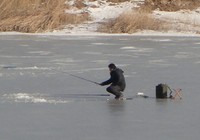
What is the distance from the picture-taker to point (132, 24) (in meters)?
24.3

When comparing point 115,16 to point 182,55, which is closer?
point 182,55

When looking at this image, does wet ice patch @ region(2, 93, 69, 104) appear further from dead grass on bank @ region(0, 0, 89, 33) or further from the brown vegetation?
dead grass on bank @ region(0, 0, 89, 33)

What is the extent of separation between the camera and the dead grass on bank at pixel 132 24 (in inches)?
959

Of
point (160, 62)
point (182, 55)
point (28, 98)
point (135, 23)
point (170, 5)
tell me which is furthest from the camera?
point (170, 5)

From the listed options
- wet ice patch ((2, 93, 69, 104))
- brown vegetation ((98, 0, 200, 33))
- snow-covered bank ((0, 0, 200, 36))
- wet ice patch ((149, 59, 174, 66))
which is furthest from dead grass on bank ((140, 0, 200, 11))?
wet ice patch ((2, 93, 69, 104))

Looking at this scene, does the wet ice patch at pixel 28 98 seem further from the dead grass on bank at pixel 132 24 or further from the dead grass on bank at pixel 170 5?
the dead grass on bank at pixel 170 5

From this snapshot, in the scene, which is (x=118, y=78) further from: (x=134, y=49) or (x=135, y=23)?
(x=135, y=23)

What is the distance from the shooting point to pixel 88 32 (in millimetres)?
24266

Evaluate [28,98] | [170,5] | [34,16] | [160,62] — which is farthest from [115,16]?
[28,98]

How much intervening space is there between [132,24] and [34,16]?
12.6 ft

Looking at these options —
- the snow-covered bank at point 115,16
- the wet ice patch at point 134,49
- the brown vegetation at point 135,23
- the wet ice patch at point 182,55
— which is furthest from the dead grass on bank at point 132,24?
the wet ice patch at point 182,55

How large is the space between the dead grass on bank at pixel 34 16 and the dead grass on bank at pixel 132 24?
1.38 meters

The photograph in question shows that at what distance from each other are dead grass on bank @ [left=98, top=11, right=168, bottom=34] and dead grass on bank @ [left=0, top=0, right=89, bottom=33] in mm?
1377

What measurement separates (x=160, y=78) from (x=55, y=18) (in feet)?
44.1
